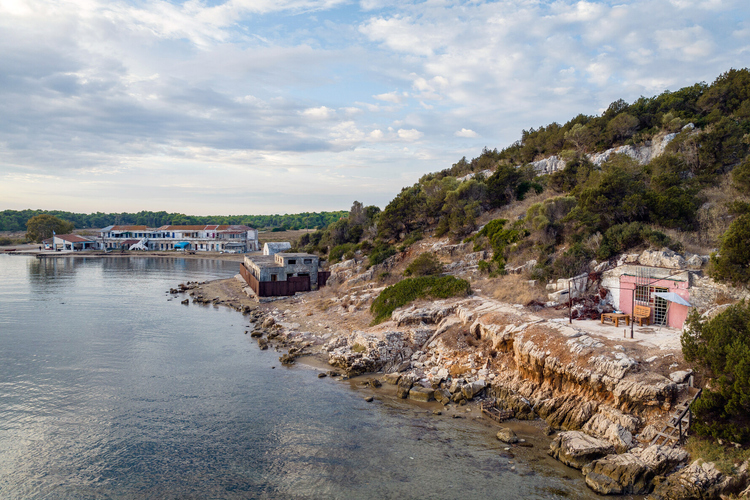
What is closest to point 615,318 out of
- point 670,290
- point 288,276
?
point 670,290

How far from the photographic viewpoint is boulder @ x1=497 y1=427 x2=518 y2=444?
1481 cm

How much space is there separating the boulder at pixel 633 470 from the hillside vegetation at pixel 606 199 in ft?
29.9

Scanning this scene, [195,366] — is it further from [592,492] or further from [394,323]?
[592,492]

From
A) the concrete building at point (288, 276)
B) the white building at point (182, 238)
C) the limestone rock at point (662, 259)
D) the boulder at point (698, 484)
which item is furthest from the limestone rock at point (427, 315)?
the white building at point (182, 238)

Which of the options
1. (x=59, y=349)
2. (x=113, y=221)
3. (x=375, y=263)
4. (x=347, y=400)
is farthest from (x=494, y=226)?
(x=113, y=221)

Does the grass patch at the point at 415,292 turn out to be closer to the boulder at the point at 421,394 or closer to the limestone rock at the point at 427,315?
the limestone rock at the point at 427,315

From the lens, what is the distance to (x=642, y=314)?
19516mm

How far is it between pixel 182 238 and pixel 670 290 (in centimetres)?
10638

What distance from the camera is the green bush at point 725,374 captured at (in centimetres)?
1161

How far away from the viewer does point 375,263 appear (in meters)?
40.8

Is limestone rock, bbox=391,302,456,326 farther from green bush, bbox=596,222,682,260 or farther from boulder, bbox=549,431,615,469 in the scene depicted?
boulder, bbox=549,431,615,469

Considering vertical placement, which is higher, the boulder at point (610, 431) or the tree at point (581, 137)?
the tree at point (581, 137)

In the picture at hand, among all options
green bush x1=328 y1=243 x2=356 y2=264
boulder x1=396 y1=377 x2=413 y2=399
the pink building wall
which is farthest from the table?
green bush x1=328 y1=243 x2=356 y2=264

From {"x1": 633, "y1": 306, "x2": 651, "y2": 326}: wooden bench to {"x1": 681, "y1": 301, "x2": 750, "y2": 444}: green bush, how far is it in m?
5.50
